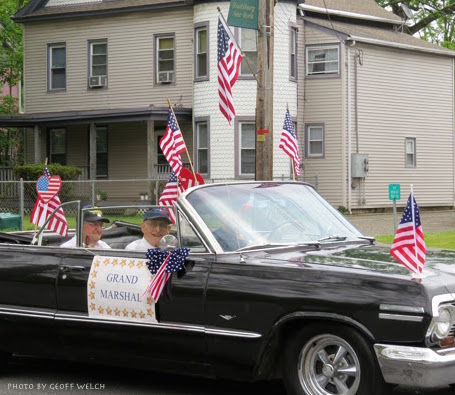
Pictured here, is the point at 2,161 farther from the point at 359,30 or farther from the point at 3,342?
the point at 3,342

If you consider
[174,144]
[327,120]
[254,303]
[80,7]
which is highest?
[80,7]

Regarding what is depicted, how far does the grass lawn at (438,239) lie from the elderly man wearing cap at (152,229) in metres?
10.9

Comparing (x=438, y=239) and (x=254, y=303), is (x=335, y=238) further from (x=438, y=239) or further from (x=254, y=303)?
(x=438, y=239)

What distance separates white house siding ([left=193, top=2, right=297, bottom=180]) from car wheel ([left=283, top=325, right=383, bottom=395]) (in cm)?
2264

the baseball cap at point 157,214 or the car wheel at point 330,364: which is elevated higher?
the baseball cap at point 157,214

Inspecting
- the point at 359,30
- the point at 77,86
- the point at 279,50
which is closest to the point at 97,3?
the point at 77,86

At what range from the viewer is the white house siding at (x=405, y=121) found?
104ft

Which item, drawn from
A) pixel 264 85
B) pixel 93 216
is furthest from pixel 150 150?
pixel 93 216

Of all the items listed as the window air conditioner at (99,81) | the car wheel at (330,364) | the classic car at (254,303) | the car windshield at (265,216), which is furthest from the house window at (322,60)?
the car wheel at (330,364)

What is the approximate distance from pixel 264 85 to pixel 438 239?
24.0 feet

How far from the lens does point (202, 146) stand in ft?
98.4

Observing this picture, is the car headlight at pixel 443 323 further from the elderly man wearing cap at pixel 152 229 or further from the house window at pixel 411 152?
the house window at pixel 411 152

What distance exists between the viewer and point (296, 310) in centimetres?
620

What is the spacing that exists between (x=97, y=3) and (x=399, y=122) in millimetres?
10991
